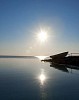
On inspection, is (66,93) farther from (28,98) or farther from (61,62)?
(61,62)

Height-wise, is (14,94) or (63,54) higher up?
(63,54)

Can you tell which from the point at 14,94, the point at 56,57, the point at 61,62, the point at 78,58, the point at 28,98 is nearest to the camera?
the point at 28,98

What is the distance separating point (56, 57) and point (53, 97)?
6331 centimetres

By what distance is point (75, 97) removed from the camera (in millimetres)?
19688

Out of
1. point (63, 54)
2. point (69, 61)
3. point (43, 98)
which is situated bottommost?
point (43, 98)

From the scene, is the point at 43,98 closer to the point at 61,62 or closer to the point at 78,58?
the point at 78,58

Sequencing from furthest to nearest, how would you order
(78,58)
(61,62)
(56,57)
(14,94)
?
(56,57) → (61,62) → (78,58) → (14,94)

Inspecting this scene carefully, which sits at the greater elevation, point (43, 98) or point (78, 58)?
point (78, 58)

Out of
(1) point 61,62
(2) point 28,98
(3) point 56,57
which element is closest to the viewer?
(2) point 28,98

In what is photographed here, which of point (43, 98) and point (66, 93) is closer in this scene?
point (43, 98)

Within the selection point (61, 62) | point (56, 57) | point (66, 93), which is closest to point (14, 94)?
point (66, 93)

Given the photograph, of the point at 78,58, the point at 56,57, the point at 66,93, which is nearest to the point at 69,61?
the point at 78,58

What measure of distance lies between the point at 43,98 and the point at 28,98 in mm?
1537

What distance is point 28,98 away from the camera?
1905cm
